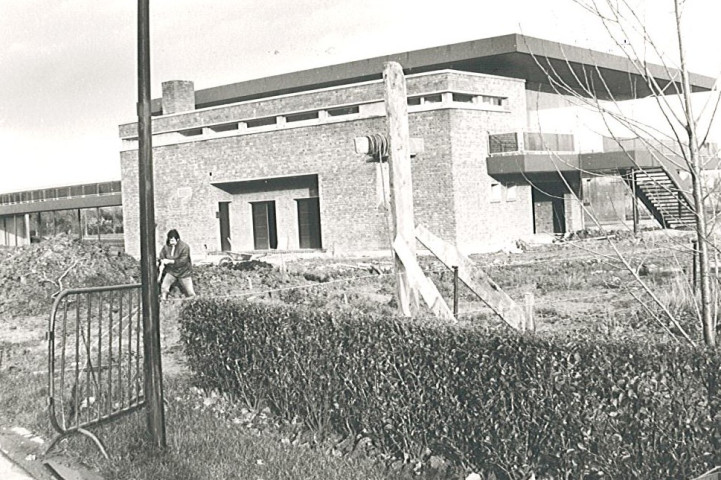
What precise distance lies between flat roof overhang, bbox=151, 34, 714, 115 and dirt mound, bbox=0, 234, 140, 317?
56.0ft

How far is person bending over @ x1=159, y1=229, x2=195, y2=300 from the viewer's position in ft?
51.3

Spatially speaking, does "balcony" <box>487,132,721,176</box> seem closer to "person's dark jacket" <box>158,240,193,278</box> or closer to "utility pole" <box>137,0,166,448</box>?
"person's dark jacket" <box>158,240,193,278</box>

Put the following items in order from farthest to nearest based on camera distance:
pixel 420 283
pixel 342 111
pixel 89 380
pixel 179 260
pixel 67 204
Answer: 1. pixel 67 204
2. pixel 342 111
3. pixel 179 260
4. pixel 420 283
5. pixel 89 380

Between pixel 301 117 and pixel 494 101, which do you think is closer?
pixel 494 101

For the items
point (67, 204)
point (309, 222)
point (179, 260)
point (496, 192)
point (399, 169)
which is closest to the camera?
point (399, 169)

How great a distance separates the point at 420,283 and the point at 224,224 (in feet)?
99.9

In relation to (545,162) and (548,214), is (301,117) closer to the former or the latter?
(545,162)

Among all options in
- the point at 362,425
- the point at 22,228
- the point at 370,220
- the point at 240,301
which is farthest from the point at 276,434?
the point at 22,228

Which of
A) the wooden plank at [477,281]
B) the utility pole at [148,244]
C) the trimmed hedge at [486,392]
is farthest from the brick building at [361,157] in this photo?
the utility pole at [148,244]

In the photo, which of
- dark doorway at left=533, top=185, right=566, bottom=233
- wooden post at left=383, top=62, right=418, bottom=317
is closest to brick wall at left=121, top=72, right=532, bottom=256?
dark doorway at left=533, top=185, right=566, bottom=233

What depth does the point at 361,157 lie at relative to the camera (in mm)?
29734

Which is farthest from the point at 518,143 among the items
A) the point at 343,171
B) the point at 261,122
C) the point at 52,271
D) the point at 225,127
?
the point at 52,271

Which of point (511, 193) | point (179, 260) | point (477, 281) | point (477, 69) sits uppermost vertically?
point (477, 69)

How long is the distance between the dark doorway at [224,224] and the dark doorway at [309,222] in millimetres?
4349
